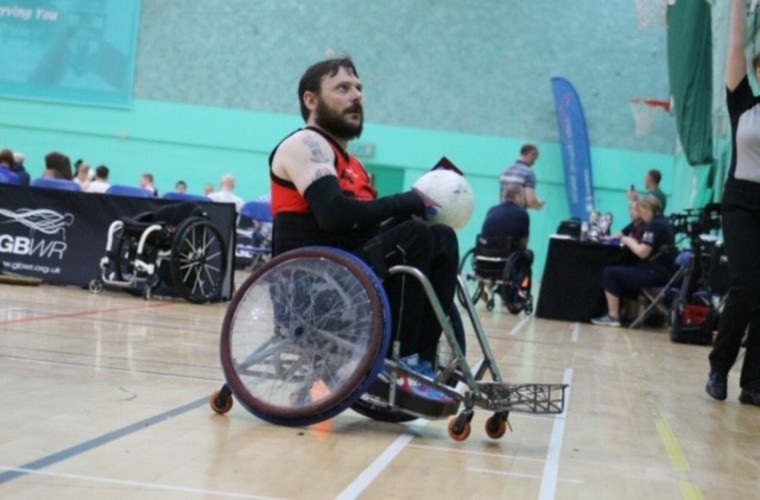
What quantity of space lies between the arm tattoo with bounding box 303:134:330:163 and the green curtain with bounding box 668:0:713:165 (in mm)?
10942

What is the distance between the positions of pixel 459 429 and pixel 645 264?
8001mm

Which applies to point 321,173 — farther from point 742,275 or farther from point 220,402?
point 742,275

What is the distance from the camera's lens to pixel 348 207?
12.4ft

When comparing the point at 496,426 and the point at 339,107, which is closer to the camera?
the point at 496,426

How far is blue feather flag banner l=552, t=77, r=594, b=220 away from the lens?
79.4ft

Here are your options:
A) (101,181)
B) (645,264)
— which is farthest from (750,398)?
(101,181)

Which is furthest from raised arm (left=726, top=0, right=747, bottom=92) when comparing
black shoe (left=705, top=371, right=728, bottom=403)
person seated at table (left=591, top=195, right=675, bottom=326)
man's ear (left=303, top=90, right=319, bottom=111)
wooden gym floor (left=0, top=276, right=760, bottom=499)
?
person seated at table (left=591, top=195, right=675, bottom=326)

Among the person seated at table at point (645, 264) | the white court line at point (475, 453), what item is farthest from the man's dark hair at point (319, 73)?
the person seated at table at point (645, 264)

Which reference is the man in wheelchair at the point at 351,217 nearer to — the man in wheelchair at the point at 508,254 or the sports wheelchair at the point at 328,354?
the sports wheelchair at the point at 328,354

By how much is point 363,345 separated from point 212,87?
22.4 metres

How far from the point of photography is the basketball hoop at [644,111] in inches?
902

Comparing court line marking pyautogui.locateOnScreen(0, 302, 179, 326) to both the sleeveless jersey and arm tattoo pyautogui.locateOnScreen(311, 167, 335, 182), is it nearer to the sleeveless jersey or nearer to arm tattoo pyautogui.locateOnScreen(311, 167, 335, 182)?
the sleeveless jersey

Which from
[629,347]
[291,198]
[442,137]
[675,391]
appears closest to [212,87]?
[442,137]

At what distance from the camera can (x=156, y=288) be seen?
9.98 metres
